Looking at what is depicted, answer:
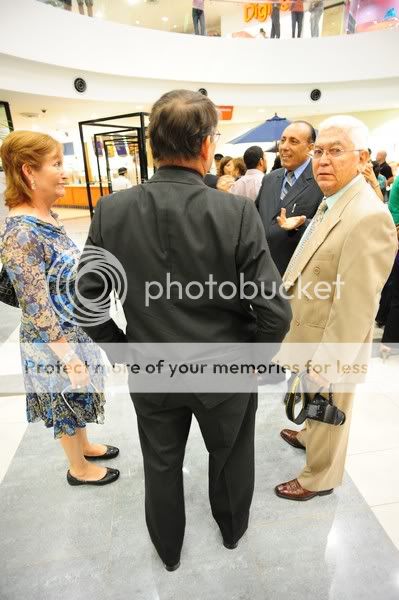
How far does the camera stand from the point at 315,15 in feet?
28.7

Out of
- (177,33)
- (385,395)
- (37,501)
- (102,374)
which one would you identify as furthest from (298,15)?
(37,501)

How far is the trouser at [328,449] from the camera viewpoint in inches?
60.7

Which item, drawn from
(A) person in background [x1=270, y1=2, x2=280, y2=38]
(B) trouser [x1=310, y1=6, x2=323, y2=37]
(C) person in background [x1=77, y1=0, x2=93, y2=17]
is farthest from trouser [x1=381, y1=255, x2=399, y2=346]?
(B) trouser [x1=310, y1=6, x2=323, y2=37]

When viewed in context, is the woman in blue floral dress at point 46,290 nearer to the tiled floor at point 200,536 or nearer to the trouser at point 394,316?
the tiled floor at point 200,536

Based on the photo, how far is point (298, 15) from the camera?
28.0 feet

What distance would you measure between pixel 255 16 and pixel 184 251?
1001 cm

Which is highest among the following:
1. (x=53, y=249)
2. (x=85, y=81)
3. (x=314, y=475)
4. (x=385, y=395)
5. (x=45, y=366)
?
(x=85, y=81)

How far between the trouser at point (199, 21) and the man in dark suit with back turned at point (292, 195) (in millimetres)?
8203

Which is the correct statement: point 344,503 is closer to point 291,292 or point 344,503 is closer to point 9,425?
point 291,292

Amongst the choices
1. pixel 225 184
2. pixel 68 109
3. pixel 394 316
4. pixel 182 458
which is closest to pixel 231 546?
pixel 182 458

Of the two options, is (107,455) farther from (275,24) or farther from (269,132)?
(275,24)

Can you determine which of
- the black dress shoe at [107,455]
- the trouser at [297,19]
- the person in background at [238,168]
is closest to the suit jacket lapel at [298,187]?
the black dress shoe at [107,455]

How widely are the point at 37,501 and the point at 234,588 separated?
107 cm

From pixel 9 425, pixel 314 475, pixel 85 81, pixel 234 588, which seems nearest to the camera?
pixel 234 588
